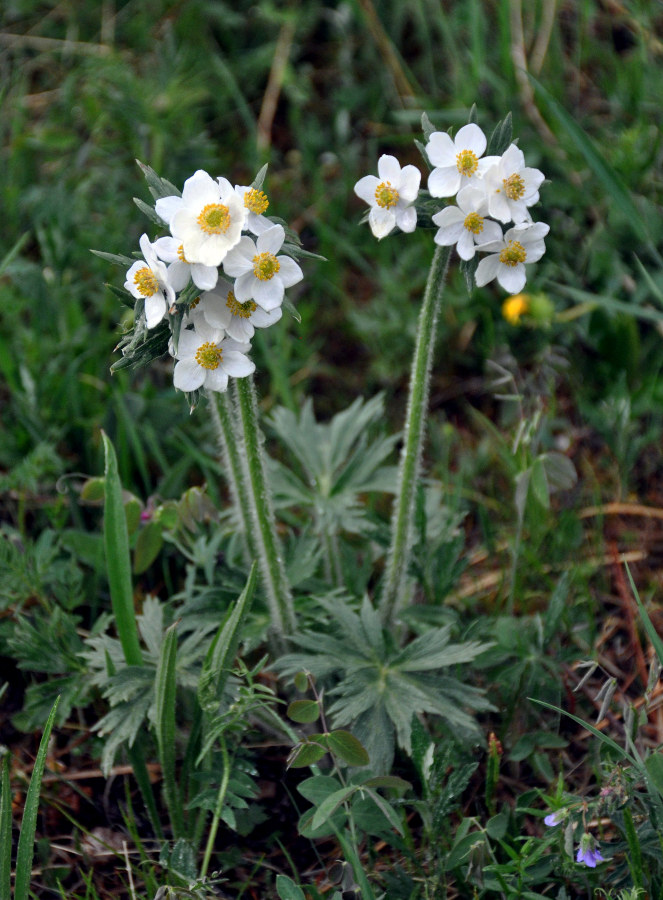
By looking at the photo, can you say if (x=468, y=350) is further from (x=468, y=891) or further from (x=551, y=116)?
(x=468, y=891)

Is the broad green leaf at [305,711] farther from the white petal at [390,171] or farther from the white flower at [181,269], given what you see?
the white petal at [390,171]

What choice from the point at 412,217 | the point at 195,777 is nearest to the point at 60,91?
the point at 412,217

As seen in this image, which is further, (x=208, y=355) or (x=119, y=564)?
(x=119, y=564)

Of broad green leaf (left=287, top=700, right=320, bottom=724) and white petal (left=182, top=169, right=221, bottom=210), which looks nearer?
white petal (left=182, top=169, right=221, bottom=210)

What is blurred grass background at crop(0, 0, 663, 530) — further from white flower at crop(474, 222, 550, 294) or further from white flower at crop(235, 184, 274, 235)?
white flower at crop(235, 184, 274, 235)

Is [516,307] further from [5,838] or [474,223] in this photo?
[5,838]

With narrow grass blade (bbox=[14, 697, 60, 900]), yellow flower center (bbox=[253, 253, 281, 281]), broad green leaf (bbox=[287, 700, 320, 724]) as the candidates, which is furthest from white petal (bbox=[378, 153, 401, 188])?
narrow grass blade (bbox=[14, 697, 60, 900])

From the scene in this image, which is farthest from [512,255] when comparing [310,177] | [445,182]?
[310,177]

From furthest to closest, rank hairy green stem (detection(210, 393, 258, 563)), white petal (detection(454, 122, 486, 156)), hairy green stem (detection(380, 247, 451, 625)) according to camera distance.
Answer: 1. hairy green stem (detection(210, 393, 258, 563))
2. hairy green stem (detection(380, 247, 451, 625))
3. white petal (detection(454, 122, 486, 156))
